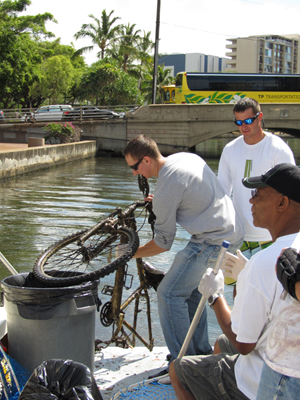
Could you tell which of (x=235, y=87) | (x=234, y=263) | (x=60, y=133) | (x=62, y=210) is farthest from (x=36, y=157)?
(x=234, y=263)

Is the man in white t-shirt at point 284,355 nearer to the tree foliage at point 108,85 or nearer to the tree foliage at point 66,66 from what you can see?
the tree foliage at point 66,66

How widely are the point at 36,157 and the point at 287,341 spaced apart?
2053 cm

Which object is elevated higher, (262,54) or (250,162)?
(262,54)

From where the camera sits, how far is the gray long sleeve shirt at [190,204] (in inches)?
117

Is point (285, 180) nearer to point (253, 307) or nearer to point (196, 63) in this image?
point (253, 307)

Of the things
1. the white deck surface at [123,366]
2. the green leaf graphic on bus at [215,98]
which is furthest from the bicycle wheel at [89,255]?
the green leaf graphic on bus at [215,98]

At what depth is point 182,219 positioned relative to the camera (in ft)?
10.1

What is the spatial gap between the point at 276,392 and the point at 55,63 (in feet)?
160

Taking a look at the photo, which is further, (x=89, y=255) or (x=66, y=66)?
(x=66, y=66)

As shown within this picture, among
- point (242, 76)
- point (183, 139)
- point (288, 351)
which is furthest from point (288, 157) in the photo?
point (242, 76)

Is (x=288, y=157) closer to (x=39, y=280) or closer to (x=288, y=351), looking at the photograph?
(x=39, y=280)

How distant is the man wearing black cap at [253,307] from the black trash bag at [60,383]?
45cm

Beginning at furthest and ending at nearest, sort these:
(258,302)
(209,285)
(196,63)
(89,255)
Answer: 1. (196,63)
2. (89,255)
3. (209,285)
4. (258,302)

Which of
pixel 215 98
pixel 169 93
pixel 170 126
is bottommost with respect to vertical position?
pixel 170 126
